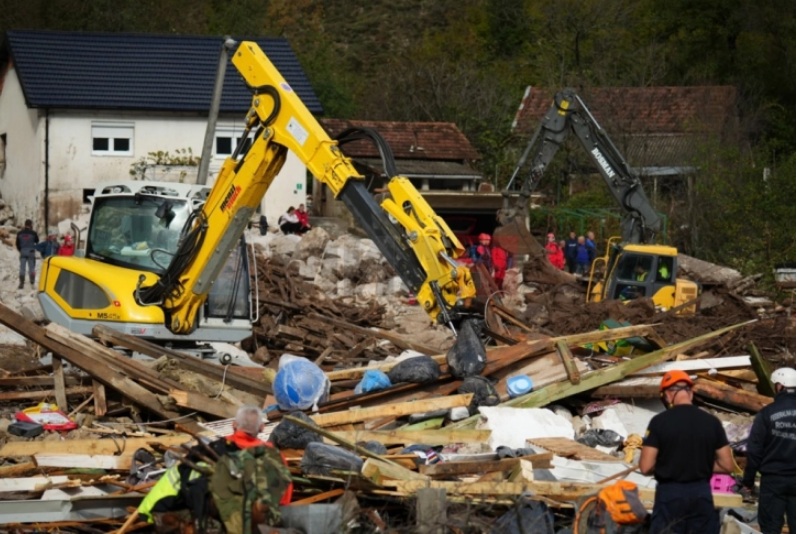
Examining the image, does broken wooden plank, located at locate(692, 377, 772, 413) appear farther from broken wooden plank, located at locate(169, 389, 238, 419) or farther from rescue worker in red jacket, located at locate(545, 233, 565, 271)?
rescue worker in red jacket, located at locate(545, 233, 565, 271)

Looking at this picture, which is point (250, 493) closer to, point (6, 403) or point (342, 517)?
point (342, 517)

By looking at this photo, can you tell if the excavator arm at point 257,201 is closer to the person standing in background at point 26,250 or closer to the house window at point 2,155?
the person standing in background at point 26,250

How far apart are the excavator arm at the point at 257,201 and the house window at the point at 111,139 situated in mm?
23182

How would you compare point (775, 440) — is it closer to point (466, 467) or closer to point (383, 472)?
point (466, 467)

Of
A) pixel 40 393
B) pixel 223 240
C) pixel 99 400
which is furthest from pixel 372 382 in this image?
pixel 40 393

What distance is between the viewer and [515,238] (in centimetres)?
3003

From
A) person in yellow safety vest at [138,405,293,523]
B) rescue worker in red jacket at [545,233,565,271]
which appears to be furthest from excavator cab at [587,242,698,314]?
person in yellow safety vest at [138,405,293,523]

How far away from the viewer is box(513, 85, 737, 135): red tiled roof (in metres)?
47.9

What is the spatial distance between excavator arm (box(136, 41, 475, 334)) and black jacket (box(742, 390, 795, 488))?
4177mm

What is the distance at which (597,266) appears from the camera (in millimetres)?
30734

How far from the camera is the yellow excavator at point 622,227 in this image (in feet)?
82.9

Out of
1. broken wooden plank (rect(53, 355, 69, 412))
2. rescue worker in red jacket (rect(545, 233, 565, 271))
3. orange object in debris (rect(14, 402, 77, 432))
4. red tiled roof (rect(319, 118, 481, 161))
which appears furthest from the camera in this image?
red tiled roof (rect(319, 118, 481, 161))

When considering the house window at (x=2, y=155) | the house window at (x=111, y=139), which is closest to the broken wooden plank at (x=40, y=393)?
the house window at (x=111, y=139)

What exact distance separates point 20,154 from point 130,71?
12.9 ft
